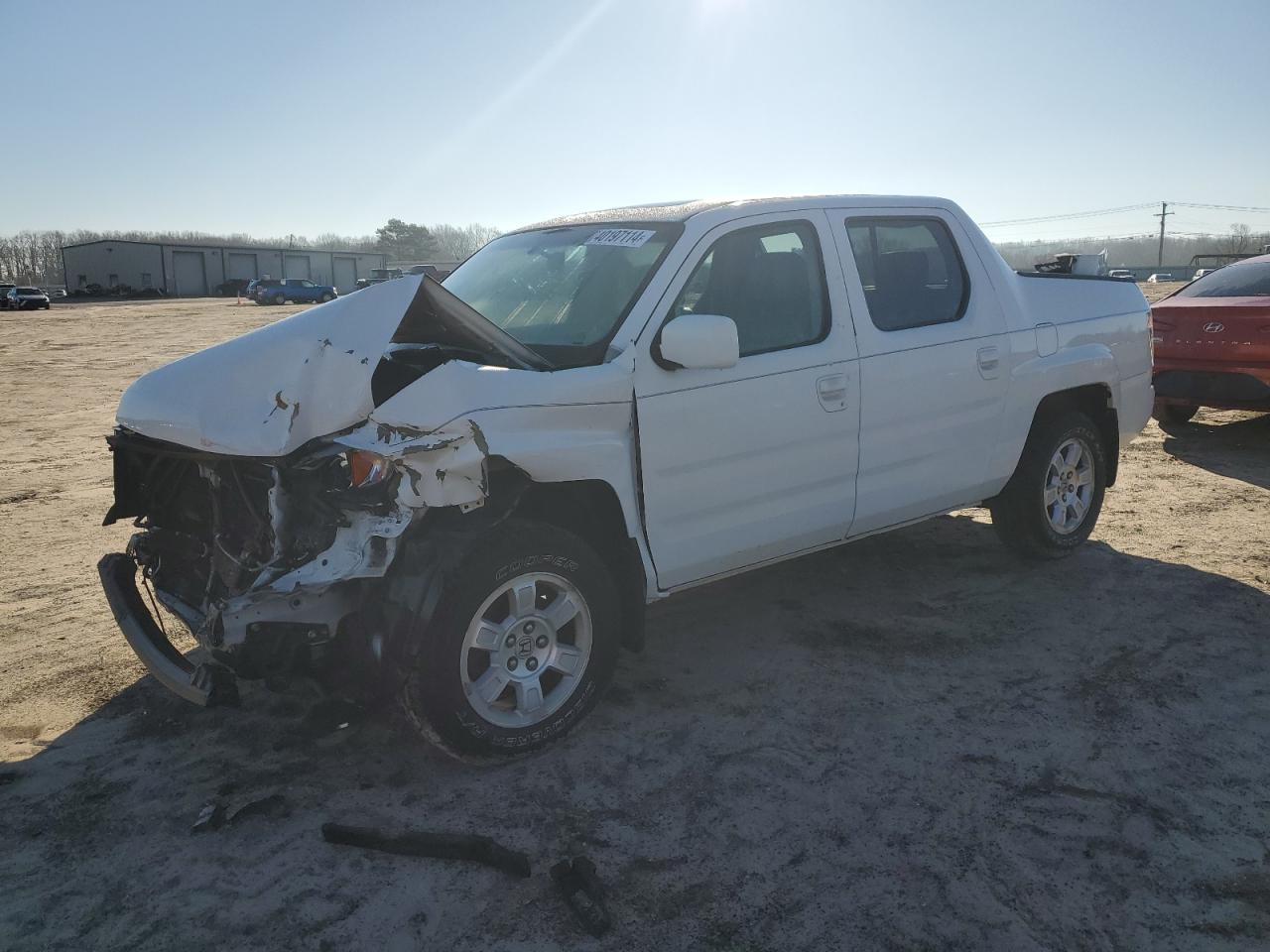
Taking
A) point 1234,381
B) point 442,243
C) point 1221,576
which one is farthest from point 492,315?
point 442,243

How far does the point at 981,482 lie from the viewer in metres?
4.95

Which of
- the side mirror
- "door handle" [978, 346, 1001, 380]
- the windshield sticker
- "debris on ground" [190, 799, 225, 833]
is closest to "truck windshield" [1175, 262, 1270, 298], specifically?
"door handle" [978, 346, 1001, 380]

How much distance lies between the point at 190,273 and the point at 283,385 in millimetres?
80436

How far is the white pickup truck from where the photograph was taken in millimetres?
3123

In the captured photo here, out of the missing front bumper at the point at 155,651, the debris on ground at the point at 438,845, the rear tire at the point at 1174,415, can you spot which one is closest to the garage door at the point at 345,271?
the rear tire at the point at 1174,415

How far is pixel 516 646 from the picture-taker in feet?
11.2

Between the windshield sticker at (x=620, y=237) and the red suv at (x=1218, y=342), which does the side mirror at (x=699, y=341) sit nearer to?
the windshield sticker at (x=620, y=237)

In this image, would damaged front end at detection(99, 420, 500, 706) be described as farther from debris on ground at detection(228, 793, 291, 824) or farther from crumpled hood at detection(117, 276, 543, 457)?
debris on ground at detection(228, 793, 291, 824)

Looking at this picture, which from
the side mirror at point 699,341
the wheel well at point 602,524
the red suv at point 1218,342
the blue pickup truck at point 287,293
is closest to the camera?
the side mirror at point 699,341

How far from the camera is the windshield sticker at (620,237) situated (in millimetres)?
4008

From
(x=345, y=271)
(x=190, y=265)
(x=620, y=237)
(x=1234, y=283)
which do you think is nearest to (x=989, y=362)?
(x=620, y=237)

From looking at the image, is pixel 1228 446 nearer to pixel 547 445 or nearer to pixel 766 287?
pixel 766 287

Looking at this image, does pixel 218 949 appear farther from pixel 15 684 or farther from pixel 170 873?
pixel 15 684

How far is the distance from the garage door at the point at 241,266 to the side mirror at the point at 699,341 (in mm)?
80531
